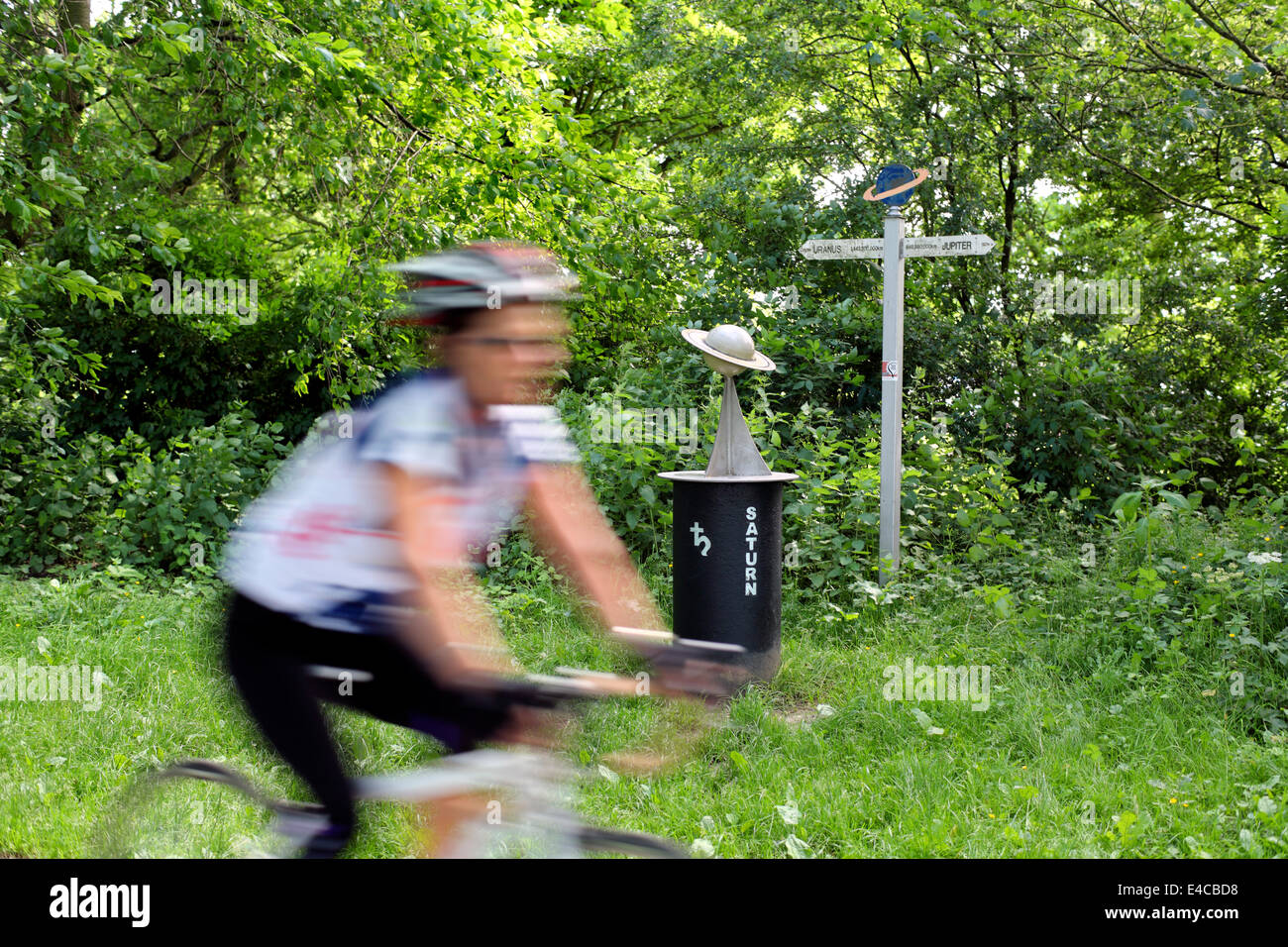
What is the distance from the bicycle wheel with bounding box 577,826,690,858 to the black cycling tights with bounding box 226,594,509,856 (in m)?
0.39

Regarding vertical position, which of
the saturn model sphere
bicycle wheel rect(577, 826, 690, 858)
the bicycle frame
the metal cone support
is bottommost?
bicycle wheel rect(577, 826, 690, 858)

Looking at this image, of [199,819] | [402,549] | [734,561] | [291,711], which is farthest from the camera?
[734,561]

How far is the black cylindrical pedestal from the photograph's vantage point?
5277 millimetres

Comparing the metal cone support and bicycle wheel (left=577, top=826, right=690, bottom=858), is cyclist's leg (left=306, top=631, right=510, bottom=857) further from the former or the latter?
the metal cone support

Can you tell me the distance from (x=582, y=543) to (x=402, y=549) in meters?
0.56

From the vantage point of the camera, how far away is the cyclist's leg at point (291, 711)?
2410mm

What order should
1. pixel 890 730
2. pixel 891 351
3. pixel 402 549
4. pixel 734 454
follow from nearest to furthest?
pixel 402 549, pixel 890 730, pixel 734 454, pixel 891 351

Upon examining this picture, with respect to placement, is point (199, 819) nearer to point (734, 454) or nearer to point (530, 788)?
point (530, 788)

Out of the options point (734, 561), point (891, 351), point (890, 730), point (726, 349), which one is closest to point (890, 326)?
point (891, 351)

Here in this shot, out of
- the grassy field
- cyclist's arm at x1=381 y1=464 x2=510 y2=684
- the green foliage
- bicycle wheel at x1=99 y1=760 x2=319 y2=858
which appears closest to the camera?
cyclist's arm at x1=381 y1=464 x2=510 y2=684

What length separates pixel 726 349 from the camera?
5.30 metres

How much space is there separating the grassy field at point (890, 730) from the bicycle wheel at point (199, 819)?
179mm

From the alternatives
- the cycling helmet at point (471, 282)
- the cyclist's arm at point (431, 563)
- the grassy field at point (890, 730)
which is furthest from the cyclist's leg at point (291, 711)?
the cycling helmet at point (471, 282)

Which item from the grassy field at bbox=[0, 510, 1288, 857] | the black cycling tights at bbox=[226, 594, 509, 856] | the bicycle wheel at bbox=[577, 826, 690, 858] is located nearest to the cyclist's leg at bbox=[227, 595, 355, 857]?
the black cycling tights at bbox=[226, 594, 509, 856]
